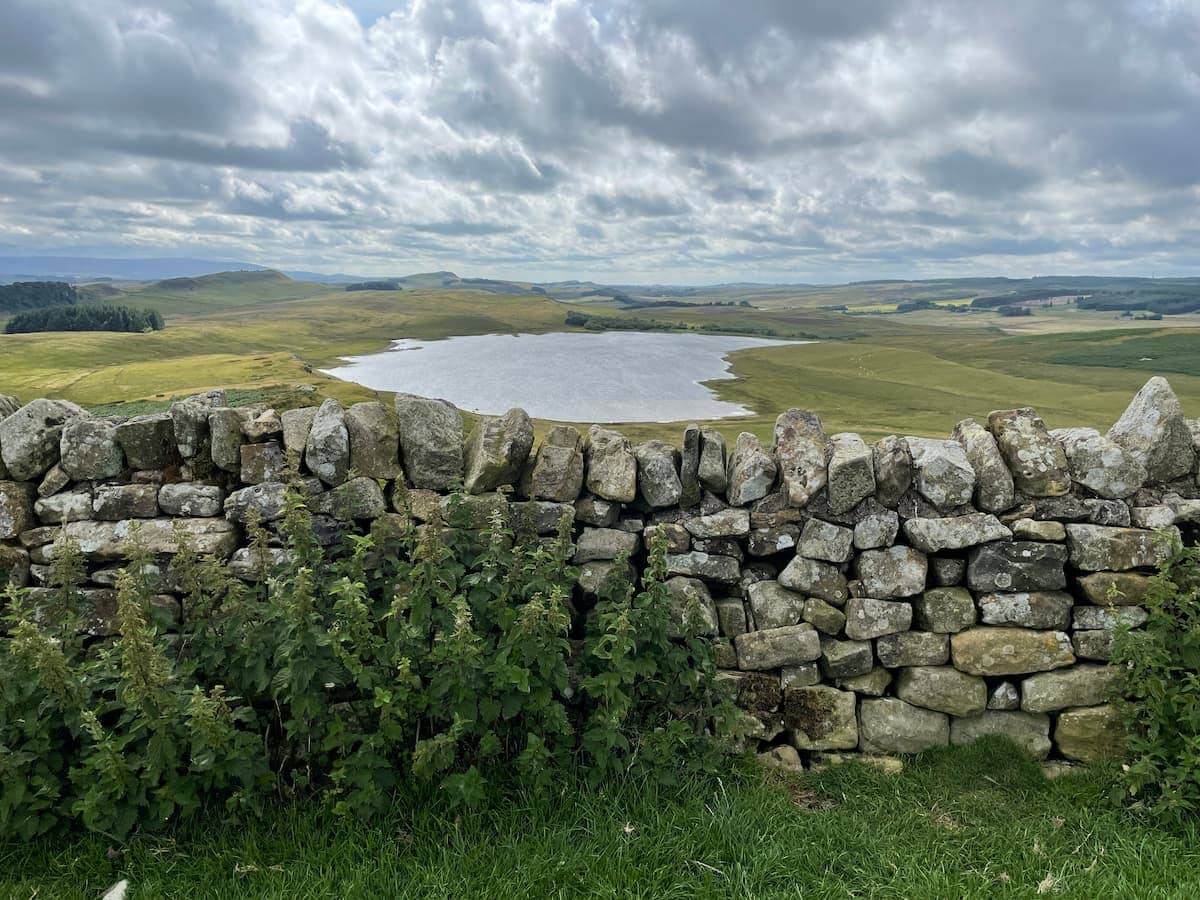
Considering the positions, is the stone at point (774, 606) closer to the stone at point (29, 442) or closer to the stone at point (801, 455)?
the stone at point (801, 455)

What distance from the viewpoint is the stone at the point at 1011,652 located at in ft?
19.2

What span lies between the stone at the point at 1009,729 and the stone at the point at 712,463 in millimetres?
2902

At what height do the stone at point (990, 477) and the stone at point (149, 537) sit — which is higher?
the stone at point (990, 477)

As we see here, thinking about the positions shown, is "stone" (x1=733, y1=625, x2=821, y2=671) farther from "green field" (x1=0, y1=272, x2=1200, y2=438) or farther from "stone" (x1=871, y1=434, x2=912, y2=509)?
"green field" (x1=0, y1=272, x2=1200, y2=438)

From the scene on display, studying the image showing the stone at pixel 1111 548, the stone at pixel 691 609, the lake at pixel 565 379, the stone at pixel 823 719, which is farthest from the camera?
the lake at pixel 565 379

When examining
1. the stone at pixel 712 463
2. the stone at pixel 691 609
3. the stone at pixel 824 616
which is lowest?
the stone at pixel 824 616

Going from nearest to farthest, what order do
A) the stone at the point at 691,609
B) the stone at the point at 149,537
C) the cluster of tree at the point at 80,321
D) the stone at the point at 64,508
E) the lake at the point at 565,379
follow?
the stone at the point at 691,609 < the stone at the point at 149,537 < the stone at the point at 64,508 < the lake at the point at 565,379 < the cluster of tree at the point at 80,321

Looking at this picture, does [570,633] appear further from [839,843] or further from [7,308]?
[7,308]

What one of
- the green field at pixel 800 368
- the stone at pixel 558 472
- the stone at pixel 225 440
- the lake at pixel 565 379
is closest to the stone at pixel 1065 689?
the stone at pixel 558 472

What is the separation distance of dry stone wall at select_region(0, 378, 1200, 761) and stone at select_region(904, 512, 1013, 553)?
0.02m

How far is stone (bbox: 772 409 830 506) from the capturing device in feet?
19.6

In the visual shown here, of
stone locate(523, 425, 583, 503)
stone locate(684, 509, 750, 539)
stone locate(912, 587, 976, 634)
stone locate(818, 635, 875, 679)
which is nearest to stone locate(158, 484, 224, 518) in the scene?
stone locate(523, 425, 583, 503)

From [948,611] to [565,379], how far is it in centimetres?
5093

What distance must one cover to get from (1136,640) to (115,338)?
369ft
